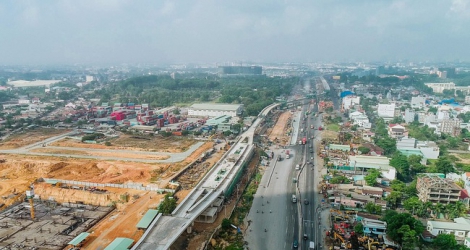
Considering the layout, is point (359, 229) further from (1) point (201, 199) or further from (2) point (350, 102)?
(2) point (350, 102)

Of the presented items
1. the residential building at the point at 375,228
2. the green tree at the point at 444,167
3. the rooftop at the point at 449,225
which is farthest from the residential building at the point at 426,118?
the residential building at the point at 375,228

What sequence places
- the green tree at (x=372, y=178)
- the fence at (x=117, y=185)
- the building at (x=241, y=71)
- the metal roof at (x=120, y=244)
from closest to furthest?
the metal roof at (x=120, y=244)
the fence at (x=117, y=185)
the green tree at (x=372, y=178)
the building at (x=241, y=71)

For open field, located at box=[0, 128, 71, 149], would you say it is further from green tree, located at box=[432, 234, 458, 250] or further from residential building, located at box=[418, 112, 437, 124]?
residential building, located at box=[418, 112, 437, 124]

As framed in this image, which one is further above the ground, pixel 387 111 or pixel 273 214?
pixel 387 111

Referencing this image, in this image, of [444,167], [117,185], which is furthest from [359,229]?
[117,185]

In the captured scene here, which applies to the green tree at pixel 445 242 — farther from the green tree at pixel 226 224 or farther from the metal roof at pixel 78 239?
the metal roof at pixel 78 239

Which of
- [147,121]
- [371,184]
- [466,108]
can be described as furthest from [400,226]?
[466,108]

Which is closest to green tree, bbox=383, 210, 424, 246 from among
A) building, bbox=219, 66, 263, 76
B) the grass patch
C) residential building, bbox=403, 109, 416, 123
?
the grass patch
